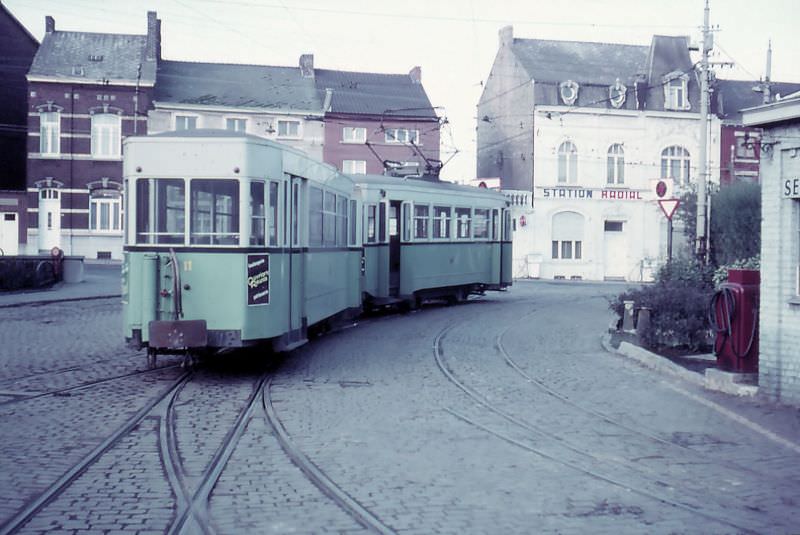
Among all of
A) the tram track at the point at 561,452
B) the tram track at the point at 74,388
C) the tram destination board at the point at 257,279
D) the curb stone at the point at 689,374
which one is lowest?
the tram track at the point at 561,452

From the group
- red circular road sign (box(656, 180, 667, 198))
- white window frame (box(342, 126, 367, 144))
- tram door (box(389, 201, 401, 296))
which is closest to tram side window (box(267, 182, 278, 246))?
tram door (box(389, 201, 401, 296))

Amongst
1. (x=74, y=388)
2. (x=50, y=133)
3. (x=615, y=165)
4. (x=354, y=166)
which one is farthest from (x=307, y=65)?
(x=74, y=388)

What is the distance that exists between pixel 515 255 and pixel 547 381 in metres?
35.4

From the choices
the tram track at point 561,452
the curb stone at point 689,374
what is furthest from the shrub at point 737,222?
the tram track at point 561,452

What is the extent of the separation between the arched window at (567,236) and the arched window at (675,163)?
5126 mm

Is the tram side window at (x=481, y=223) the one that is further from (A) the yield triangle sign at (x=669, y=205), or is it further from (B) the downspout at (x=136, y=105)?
(B) the downspout at (x=136, y=105)

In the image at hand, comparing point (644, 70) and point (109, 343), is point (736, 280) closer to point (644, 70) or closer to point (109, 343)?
point (109, 343)

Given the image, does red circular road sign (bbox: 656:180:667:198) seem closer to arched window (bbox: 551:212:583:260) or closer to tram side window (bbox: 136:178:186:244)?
tram side window (bbox: 136:178:186:244)

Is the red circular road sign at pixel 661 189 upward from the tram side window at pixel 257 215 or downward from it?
upward

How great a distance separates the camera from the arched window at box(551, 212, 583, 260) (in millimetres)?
47594

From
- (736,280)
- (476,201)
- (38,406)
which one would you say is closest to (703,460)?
(736,280)

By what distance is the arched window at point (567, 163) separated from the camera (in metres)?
47.2

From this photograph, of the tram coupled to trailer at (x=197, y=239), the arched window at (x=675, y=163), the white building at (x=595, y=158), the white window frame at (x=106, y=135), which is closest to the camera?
the tram coupled to trailer at (x=197, y=239)

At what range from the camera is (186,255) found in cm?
1133
